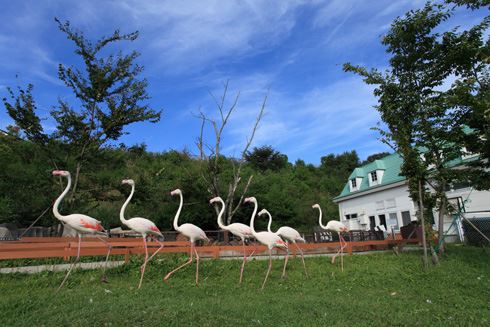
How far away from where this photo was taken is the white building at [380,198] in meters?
26.8

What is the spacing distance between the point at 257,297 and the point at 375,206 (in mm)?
25388

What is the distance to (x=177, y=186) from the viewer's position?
25531 millimetres

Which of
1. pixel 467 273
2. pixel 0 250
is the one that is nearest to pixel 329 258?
pixel 467 273

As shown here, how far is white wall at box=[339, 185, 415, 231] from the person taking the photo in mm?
27078

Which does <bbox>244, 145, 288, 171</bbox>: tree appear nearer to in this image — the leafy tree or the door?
the door

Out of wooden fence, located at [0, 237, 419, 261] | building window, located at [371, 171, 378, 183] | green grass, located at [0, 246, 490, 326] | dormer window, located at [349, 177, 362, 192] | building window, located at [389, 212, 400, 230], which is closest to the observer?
green grass, located at [0, 246, 490, 326]

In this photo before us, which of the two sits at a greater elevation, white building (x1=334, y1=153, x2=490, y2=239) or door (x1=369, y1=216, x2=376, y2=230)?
white building (x1=334, y1=153, x2=490, y2=239)

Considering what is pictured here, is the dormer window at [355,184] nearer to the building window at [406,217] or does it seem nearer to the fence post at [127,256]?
the building window at [406,217]

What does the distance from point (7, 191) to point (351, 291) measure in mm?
15690

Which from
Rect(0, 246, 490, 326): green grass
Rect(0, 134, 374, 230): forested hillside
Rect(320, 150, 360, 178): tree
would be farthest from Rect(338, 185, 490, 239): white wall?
Rect(320, 150, 360, 178): tree

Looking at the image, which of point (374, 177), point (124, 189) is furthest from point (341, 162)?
point (124, 189)

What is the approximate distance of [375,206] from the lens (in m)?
30.1

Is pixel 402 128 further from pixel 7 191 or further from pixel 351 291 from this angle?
pixel 7 191

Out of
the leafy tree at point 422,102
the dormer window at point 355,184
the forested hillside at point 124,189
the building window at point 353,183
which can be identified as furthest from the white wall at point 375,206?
the leafy tree at point 422,102
